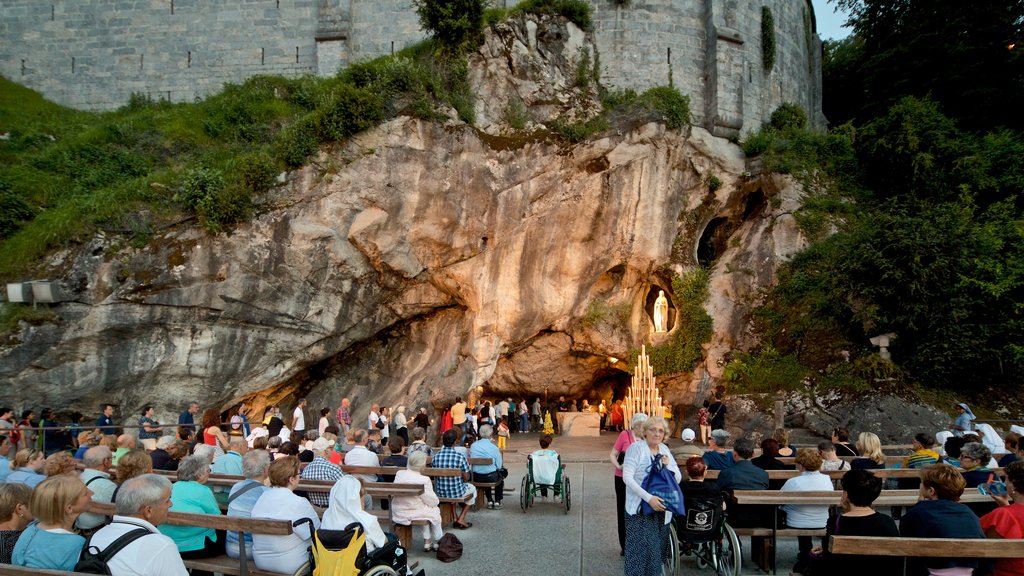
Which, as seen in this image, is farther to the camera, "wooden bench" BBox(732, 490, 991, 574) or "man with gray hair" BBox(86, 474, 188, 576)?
"wooden bench" BBox(732, 490, 991, 574)

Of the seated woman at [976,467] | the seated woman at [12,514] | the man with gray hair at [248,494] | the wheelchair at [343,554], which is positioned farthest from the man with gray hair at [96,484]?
the seated woman at [976,467]

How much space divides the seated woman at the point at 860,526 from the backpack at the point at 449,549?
3454mm

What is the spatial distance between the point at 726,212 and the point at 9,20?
76.2 ft

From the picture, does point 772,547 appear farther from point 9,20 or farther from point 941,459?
point 9,20

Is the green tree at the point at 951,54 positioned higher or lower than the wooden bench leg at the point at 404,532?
higher

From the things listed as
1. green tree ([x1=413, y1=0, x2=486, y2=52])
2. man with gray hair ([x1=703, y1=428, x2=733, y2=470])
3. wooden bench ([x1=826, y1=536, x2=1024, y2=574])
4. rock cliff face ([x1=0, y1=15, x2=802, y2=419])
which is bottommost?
man with gray hair ([x1=703, y1=428, x2=733, y2=470])

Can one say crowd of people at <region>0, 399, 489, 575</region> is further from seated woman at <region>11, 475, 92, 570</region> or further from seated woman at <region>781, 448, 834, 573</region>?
seated woman at <region>781, 448, 834, 573</region>

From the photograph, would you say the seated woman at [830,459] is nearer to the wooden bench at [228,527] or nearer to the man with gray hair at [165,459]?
the wooden bench at [228,527]

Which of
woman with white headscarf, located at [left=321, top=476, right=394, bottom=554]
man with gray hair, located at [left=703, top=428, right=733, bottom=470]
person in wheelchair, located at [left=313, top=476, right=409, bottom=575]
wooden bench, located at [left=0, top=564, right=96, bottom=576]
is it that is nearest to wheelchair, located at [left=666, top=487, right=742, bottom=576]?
man with gray hair, located at [left=703, top=428, right=733, bottom=470]

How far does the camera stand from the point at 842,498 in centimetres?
411

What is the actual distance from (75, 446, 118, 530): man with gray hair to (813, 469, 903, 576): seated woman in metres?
5.06

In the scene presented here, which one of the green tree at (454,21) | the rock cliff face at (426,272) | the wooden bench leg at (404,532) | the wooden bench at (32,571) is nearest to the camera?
the wooden bench at (32,571)

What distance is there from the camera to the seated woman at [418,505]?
6.13 metres

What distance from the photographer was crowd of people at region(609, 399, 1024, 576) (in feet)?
11.7
